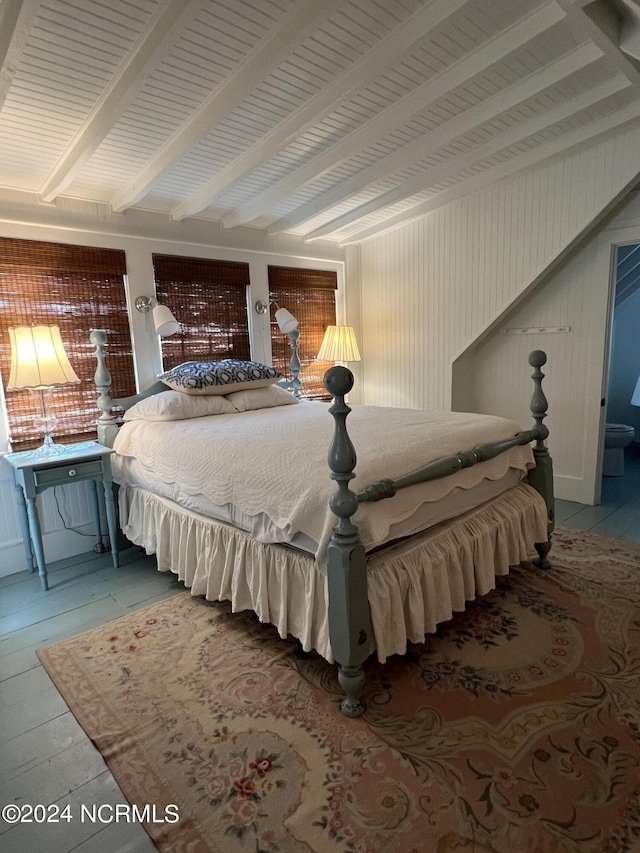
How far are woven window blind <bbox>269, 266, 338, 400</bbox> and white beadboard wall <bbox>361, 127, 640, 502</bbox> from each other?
46 centimetres

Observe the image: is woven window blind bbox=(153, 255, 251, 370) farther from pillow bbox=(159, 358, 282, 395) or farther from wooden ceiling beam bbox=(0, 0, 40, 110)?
wooden ceiling beam bbox=(0, 0, 40, 110)

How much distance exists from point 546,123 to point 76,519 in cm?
381

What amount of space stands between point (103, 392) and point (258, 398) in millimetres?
1007

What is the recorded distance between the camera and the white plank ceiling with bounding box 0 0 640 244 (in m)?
1.74

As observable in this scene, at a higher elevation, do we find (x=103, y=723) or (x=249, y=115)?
(x=249, y=115)

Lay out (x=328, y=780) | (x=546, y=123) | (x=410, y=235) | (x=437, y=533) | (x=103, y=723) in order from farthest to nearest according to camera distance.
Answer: (x=410, y=235), (x=546, y=123), (x=437, y=533), (x=103, y=723), (x=328, y=780)

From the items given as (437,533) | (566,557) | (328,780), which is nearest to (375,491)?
(437,533)

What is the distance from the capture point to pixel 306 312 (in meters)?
4.41

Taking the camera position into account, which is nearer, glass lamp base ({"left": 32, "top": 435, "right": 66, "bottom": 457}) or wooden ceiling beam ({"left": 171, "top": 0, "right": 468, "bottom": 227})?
wooden ceiling beam ({"left": 171, "top": 0, "right": 468, "bottom": 227})

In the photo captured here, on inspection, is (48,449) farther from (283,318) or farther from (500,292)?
(500,292)

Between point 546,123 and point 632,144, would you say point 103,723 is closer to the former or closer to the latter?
point 546,123

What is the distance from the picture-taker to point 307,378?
4492 mm

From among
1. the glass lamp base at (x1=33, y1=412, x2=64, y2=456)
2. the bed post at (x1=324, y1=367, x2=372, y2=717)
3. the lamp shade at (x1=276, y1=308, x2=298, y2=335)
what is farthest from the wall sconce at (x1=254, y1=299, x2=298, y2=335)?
the bed post at (x1=324, y1=367, x2=372, y2=717)

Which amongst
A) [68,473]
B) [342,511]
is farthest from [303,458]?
[68,473]
